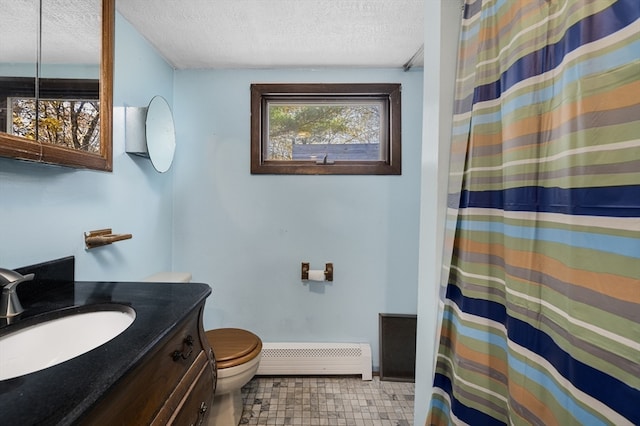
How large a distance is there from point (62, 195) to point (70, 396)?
35.6 inches

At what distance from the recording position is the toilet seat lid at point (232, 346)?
130 cm

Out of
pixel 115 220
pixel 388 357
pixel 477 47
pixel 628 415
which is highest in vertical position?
pixel 477 47

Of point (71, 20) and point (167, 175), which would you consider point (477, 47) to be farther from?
point (167, 175)

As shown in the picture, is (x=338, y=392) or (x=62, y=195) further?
(x=338, y=392)

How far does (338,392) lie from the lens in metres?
1.71

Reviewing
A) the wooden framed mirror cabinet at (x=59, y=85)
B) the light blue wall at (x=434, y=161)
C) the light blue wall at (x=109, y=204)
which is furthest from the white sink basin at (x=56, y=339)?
the light blue wall at (x=434, y=161)

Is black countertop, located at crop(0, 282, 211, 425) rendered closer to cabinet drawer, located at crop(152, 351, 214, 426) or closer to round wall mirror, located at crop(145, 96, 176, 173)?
cabinet drawer, located at crop(152, 351, 214, 426)

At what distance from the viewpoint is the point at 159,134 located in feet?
4.89

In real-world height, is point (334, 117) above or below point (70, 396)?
above

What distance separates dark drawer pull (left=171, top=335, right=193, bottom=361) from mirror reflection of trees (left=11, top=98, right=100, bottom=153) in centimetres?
76

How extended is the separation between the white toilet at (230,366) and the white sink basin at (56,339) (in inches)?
24.8

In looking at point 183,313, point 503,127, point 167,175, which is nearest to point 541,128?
point 503,127

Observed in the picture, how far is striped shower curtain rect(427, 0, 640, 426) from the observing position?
0.45m

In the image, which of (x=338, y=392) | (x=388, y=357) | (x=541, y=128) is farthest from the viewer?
(x=388, y=357)
